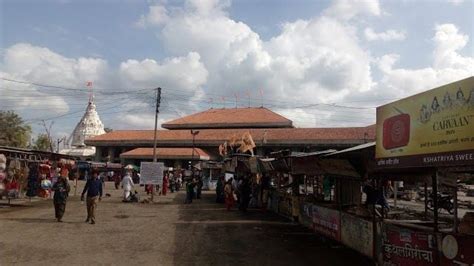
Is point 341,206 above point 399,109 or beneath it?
beneath

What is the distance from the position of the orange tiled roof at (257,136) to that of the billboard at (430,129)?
142ft

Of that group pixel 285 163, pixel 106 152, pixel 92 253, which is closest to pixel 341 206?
pixel 285 163

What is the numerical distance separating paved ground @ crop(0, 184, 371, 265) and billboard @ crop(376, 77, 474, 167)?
3184 millimetres

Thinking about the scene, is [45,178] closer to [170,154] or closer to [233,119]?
[170,154]

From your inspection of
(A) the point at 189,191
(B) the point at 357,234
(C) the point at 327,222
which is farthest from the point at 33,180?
(B) the point at 357,234

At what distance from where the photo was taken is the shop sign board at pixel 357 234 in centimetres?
955

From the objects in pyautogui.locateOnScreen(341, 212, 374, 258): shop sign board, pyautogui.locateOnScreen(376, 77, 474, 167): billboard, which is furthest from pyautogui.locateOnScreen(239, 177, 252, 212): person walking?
pyautogui.locateOnScreen(376, 77, 474, 167): billboard

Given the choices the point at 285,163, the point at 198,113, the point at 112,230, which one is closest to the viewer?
the point at 112,230

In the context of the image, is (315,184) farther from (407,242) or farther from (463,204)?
(407,242)

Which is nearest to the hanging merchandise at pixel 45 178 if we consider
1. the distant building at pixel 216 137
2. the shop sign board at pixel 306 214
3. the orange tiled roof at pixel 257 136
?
the shop sign board at pixel 306 214

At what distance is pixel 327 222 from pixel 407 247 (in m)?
4.51

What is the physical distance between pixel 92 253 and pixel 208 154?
5118 cm

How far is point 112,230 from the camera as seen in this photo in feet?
46.0

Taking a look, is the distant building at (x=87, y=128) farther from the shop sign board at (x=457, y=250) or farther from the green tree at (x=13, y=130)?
the shop sign board at (x=457, y=250)
